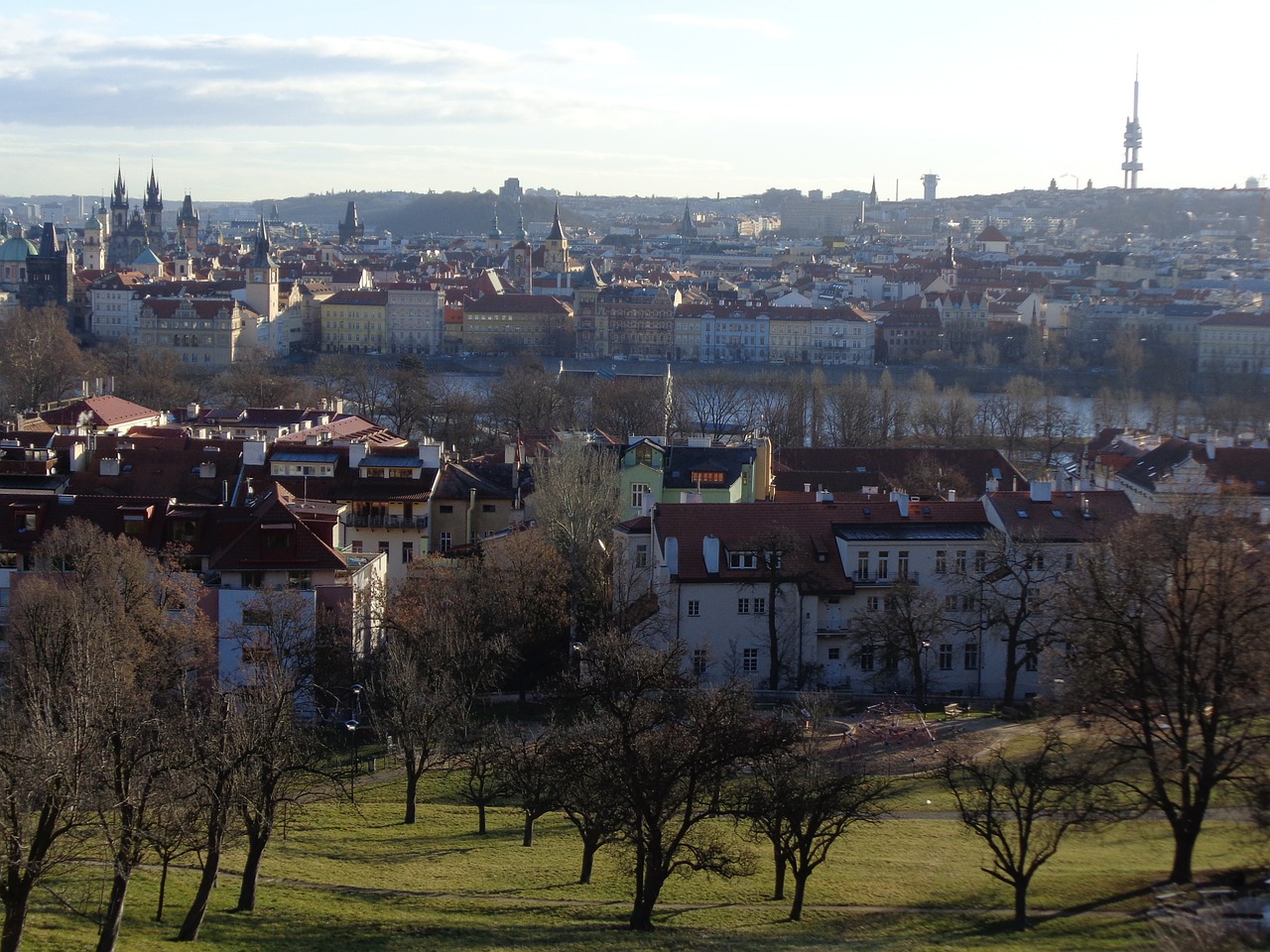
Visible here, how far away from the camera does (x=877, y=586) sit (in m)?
16.8

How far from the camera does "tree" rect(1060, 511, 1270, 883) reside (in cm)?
1030

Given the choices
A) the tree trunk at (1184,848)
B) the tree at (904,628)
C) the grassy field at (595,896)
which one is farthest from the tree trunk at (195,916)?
the tree at (904,628)

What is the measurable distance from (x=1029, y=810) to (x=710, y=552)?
289 inches

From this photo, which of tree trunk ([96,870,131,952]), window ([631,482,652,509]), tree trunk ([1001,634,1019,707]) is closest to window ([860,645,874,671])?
tree trunk ([1001,634,1019,707])

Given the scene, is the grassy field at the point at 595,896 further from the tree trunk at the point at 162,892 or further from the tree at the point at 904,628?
the tree at the point at 904,628

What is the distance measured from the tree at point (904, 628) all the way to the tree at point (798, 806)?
5327mm

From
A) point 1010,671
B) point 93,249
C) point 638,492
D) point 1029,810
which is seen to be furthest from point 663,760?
point 93,249

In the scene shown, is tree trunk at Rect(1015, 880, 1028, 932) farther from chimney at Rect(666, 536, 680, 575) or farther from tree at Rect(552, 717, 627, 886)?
chimney at Rect(666, 536, 680, 575)

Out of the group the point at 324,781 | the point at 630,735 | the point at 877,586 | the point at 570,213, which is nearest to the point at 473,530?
the point at 877,586

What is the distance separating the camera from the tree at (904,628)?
16.2 metres

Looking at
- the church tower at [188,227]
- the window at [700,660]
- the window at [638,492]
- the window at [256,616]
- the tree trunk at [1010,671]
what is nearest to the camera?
the window at [256,616]

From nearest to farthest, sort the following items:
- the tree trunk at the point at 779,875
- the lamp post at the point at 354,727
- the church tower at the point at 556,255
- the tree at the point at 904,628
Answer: the tree trunk at the point at 779,875, the lamp post at the point at 354,727, the tree at the point at 904,628, the church tower at the point at 556,255

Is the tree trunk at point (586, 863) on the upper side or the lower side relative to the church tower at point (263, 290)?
lower

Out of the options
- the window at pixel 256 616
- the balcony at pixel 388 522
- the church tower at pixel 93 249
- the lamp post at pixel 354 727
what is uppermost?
the church tower at pixel 93 249
